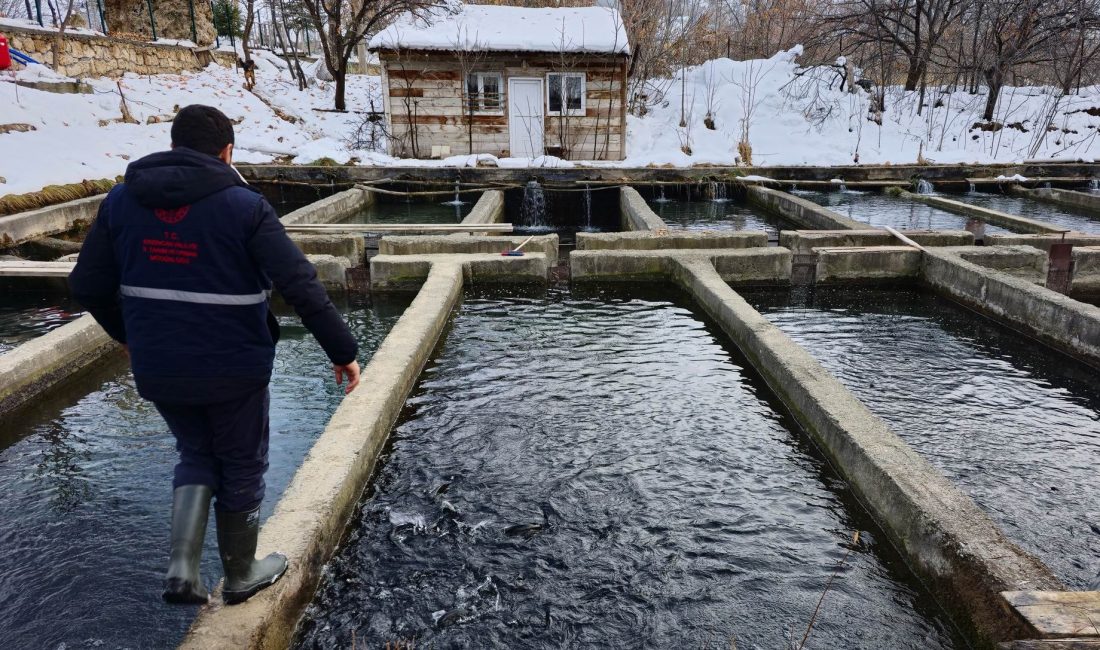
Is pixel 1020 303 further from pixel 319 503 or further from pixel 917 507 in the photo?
pixel 319 503

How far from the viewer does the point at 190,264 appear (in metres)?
2.19

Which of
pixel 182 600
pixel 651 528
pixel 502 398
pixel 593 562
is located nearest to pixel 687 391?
pixel 502 398

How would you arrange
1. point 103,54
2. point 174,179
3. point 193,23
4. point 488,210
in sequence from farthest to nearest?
1. point 193,23
2. point 103,54
3. point 488,210
4. point 174,179

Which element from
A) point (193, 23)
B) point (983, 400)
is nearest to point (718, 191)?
point (983, 400)

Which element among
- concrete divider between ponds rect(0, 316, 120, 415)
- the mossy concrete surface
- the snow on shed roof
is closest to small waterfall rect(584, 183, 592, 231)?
the snow on shed roof

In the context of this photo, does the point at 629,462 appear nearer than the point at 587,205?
Yes

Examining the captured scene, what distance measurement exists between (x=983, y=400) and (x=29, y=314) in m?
9.12

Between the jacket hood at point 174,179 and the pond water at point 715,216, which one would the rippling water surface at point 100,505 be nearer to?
the jacket hood at point 174,179

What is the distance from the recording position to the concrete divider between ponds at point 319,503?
244 cm

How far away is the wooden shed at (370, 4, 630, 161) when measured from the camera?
59.8 ft

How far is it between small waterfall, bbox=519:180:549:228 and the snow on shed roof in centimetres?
545

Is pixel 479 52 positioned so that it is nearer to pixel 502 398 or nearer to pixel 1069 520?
pixel 502 398

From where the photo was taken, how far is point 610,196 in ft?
49.5

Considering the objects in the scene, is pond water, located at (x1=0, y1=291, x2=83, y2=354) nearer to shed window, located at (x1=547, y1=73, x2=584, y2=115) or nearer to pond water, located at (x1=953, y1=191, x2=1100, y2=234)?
shed window, located at (x1=547, y1=73, x2=584, y2=115)
